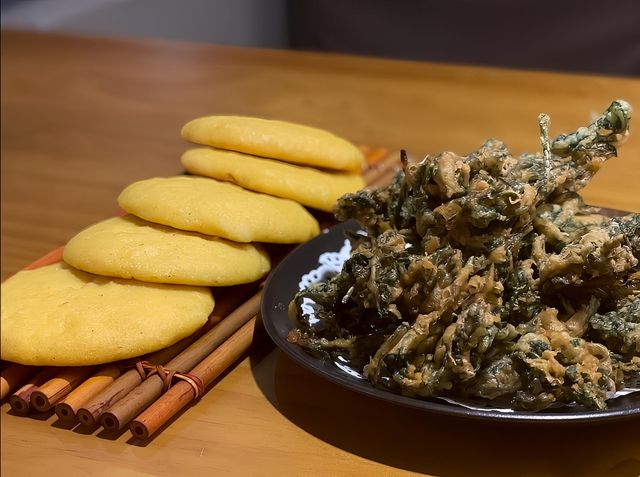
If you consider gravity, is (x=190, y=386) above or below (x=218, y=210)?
below

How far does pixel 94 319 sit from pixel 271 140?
52cm

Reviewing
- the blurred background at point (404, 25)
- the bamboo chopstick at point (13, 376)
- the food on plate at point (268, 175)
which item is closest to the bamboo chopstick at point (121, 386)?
the bamboo chopstick at point (13, 376)

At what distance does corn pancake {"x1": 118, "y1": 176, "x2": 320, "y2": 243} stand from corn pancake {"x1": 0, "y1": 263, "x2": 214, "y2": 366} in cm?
12

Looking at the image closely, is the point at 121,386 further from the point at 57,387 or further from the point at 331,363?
the point at 331,363

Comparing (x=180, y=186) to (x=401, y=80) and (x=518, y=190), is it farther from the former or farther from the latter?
(x=401, y=80)

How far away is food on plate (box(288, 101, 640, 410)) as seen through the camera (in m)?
1.01

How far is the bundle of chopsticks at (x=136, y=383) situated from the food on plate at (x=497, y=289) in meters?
0.17

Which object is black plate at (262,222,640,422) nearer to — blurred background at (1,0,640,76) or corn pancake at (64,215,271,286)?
corn pancake at (64,215,271,286)

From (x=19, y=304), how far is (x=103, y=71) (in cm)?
155

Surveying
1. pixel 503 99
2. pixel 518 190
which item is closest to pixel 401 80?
pixel 503 99

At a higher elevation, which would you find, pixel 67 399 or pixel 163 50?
pixel 163 50

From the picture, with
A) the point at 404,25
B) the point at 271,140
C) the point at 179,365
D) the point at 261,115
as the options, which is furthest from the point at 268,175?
the point at 404,25

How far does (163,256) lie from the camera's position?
51.1 inches

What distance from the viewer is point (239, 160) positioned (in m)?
1.56
